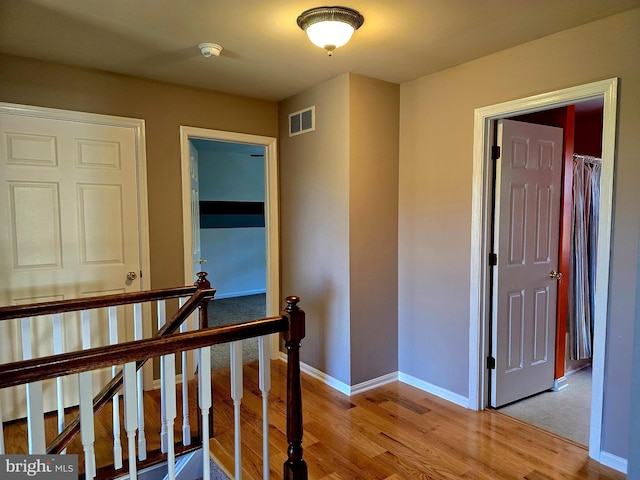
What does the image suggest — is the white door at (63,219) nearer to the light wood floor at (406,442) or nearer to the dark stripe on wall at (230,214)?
the light wood floor at (406,442)

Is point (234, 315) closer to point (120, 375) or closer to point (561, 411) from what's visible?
point (120, 375)

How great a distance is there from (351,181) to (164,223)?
1.54m

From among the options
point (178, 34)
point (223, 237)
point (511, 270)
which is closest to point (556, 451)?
point (511, 270)

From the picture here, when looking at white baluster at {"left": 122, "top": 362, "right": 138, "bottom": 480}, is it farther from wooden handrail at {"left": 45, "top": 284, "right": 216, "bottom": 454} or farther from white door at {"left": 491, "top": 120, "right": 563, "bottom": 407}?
white door at {"left": 491, "top": 120, "right": 563, "bottom": 407}

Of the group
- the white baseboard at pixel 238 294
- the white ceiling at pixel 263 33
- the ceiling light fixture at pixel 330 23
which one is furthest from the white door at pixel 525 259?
the white baseboard at pixel 238 294

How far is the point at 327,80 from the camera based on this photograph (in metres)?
3.20

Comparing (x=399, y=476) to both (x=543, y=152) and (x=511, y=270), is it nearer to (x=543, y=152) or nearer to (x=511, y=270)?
(x=511, y=270)

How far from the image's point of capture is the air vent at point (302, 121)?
3.39 m

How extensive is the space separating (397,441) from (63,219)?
8.85ft

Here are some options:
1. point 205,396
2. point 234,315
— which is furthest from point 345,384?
point 234,315

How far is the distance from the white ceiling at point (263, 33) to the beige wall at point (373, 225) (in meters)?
0.24

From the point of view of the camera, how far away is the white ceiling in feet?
6.71

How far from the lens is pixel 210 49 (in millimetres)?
2510

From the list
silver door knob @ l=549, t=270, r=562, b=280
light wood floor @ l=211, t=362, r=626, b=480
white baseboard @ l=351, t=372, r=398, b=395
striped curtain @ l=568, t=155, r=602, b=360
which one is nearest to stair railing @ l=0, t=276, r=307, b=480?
light wood floor @ l=211, t=362, r=626, b=480
